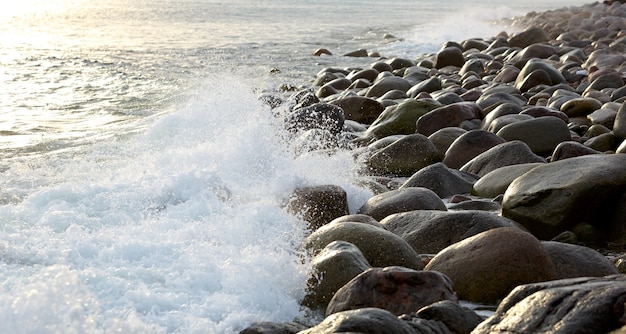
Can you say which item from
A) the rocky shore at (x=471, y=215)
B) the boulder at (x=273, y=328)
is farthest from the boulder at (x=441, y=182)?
the boulder at (x=273, y=328)

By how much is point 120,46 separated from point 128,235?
15.0 meters

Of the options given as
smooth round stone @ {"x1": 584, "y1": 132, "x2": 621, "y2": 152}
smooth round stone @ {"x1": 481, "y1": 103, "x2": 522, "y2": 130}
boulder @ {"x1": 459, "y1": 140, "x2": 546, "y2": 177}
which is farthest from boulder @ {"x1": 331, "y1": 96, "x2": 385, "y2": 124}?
smooth round stone @ {"x1": 584, "y1": 132, "x2": 621, "y2": 152}

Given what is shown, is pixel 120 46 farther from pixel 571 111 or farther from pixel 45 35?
pixel 571 111

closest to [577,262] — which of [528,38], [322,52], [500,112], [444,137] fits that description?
[444,137]

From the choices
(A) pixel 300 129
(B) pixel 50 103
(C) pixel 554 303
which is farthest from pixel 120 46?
(C) pixel 554 303

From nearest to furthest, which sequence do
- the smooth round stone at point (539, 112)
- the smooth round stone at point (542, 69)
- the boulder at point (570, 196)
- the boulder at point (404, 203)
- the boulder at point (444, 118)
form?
the boulder at point (570, 196) → the boulder at point (404, 203) → the smooth round stone at point (539, 112) → the boulder at point (444, 118) → the smooth round stone at point (542, 69)

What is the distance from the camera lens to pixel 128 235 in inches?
175

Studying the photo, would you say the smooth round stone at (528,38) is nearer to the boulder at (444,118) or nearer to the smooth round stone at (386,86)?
the smooth round stone at (386,86)

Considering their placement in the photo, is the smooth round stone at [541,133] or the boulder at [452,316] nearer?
the boulder at [452,316]

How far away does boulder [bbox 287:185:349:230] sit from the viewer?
16.4 ft

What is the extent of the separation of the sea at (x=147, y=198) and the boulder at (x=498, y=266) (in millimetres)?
842

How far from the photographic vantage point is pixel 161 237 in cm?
443

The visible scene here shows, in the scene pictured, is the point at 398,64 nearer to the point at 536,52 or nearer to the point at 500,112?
the point at 536,52

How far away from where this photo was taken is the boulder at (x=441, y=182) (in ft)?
18.6
